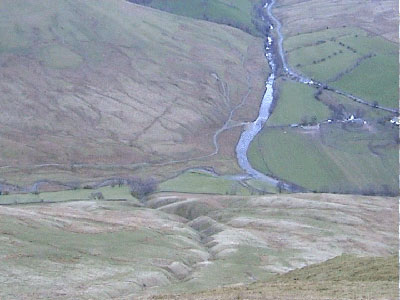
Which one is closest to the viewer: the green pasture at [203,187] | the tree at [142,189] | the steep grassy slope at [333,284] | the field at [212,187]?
the steep grassy slope at [333,284]

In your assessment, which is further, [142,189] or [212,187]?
[212,187]

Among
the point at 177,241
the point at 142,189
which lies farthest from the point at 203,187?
the point at 177,241

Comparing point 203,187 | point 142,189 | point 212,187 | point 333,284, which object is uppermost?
point 333,284

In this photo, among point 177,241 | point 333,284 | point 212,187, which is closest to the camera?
point 333,284

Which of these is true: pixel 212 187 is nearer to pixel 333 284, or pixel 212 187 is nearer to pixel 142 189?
pixel 142 189

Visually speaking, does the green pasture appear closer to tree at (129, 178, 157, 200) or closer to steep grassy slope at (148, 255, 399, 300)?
tree at (129, 178, 157, 200)

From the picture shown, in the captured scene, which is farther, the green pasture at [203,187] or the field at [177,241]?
the green pasture at [203,187]

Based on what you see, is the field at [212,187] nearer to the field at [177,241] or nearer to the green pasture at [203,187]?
the green pasture at [203,187]

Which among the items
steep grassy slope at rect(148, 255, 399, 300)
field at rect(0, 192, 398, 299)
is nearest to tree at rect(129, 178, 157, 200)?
field at rect(0, 192, 398, 299)

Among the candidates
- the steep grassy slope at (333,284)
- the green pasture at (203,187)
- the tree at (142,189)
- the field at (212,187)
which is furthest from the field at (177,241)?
the field at (212,187)
